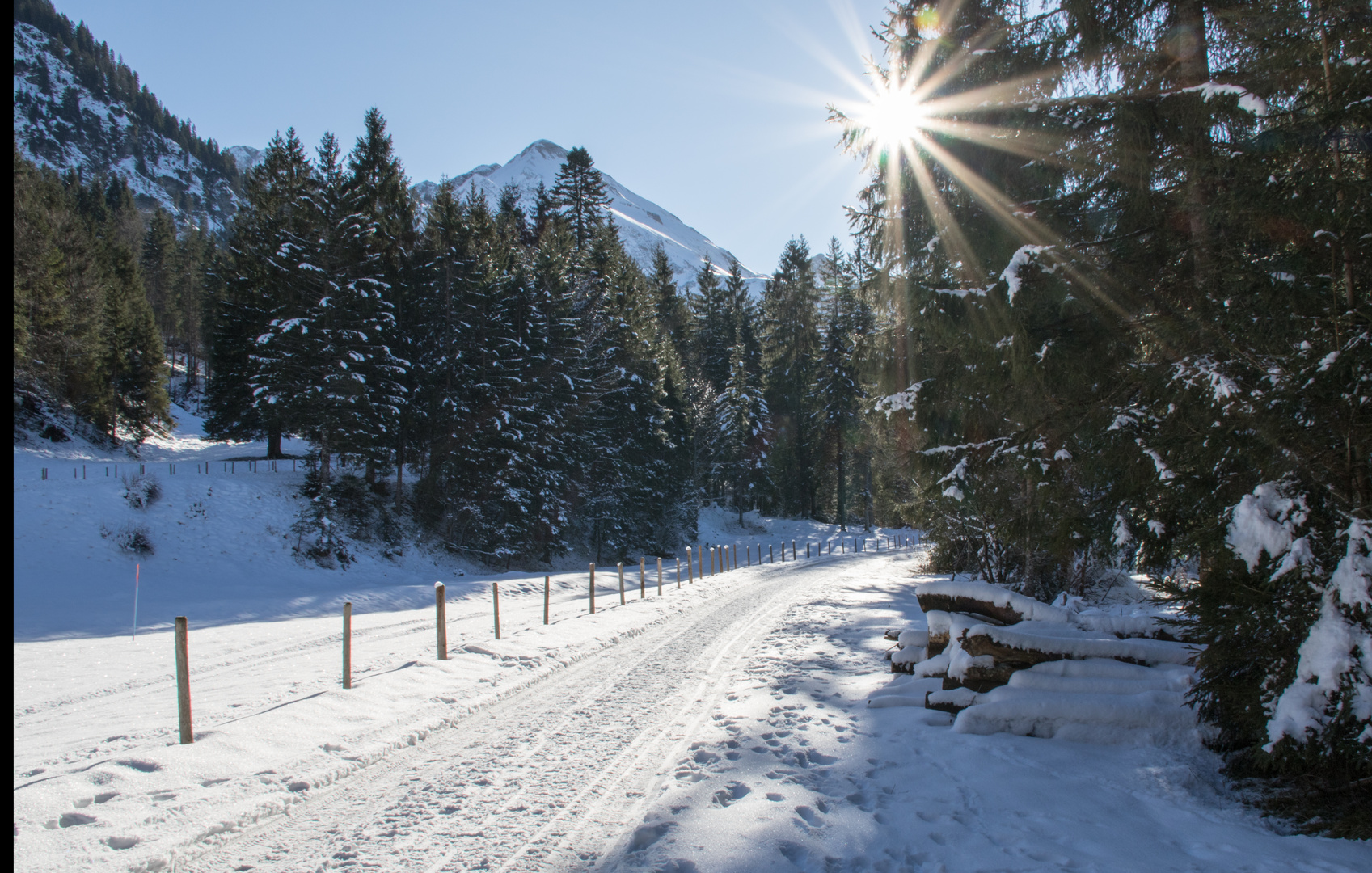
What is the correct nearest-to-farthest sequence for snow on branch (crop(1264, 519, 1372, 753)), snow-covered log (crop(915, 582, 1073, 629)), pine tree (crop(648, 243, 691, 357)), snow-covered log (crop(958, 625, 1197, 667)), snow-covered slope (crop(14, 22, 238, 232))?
snow on branch (crop(1264, 519, 1372, 753)) < snow-covered log (crop(958, 625, 1197, 667)) < snow-covered log (crop(915, 582, 1073, 629)) < pine tree (crop(648, 243, 691, 357)) < snow-covered slope (crop(14, 22, 238, 232))

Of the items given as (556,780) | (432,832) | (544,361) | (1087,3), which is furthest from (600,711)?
(544,361)

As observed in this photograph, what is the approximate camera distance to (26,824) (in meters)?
4.19

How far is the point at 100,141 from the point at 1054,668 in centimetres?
24958

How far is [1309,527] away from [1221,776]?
206cm

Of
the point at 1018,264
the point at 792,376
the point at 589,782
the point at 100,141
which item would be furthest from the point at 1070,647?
the point at 100,141

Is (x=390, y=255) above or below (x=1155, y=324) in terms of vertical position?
above

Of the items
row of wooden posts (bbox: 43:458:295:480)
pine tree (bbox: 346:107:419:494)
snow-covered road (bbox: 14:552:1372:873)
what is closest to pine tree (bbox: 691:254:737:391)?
pine tree (bbox: 346:107:419:494)

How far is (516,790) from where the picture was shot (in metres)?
4.90

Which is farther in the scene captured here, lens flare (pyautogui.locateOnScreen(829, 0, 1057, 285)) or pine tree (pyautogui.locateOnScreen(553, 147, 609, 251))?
pine tree (pyautogui.locateOnScreen(553, 147, 609, 251))

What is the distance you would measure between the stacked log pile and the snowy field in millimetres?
212

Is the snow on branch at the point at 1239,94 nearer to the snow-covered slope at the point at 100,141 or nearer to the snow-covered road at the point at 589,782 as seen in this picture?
the snow-covered road at the point at 589,782

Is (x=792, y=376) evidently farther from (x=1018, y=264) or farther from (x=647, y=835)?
(x=647, y=835)

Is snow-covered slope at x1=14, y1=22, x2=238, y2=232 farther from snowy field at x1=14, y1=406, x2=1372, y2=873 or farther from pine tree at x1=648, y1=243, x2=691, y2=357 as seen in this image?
snowy field at x1=14, y1=406, x2=1372, y2=873

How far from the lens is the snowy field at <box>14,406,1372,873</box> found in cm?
393
